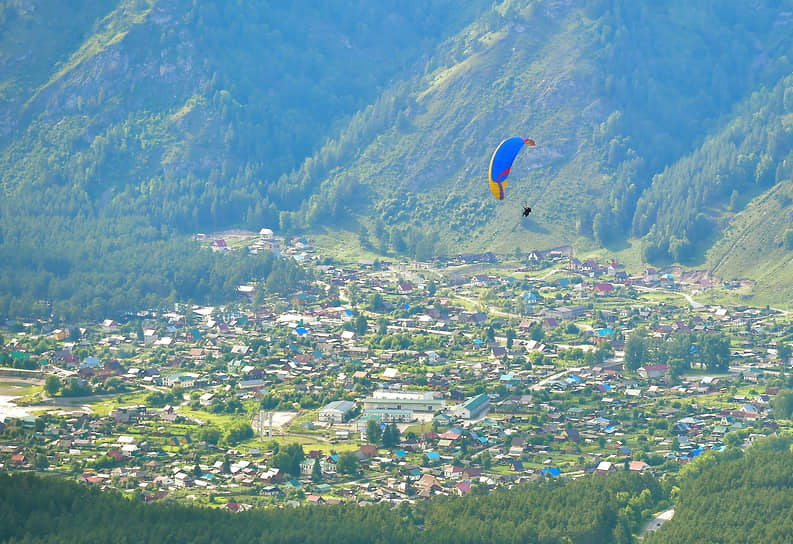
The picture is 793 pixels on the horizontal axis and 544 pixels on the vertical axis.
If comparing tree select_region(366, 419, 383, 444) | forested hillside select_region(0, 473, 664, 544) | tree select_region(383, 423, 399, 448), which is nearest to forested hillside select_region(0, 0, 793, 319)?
tree select_region(366, 419, 383, 444)

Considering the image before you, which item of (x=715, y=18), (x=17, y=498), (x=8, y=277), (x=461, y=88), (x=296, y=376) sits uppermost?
(x=715, y=18)

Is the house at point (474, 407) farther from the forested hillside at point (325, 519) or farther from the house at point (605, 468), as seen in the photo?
the forested hillside at point (325, 519)

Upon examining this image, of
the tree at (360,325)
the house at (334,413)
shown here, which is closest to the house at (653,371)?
the house at (334,413)

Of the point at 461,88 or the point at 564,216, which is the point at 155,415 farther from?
the point at 461,88

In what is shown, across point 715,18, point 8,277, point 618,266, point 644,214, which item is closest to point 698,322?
point 618,266

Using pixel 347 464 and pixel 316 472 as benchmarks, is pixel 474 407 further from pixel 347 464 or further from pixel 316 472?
pixel 316 472

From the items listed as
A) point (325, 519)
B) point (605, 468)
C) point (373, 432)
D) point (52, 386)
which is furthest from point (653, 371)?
point (52, 386)
